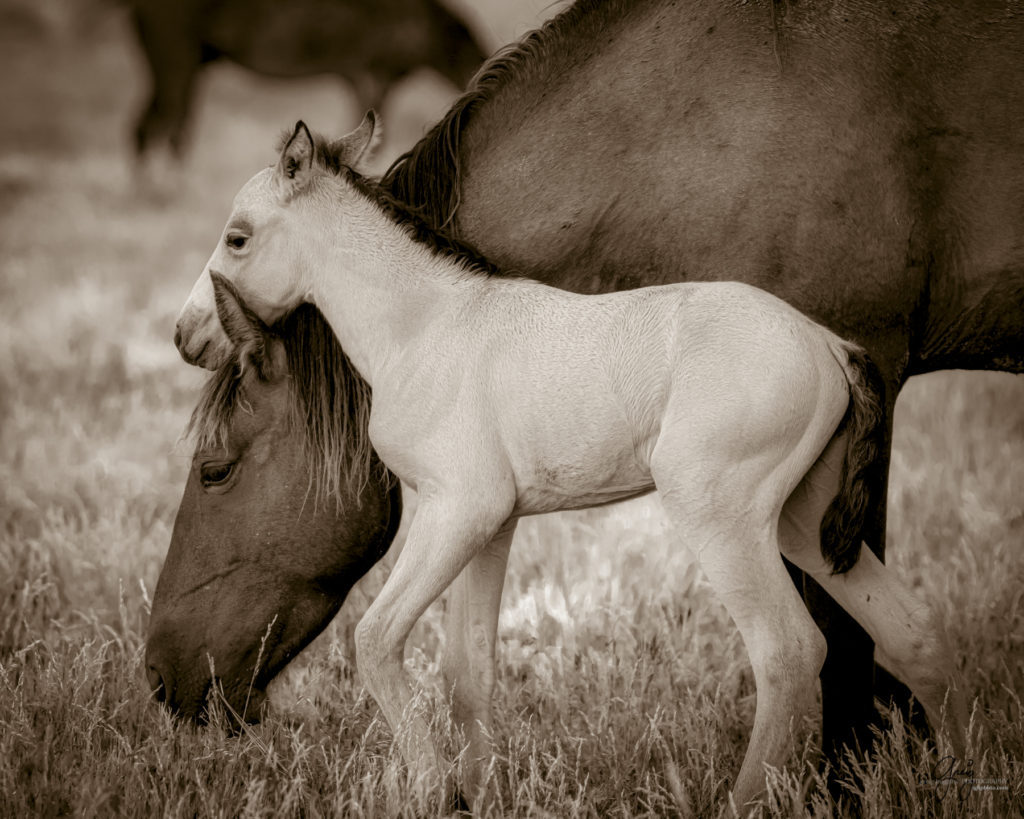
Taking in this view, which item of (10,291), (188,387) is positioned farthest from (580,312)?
(10,291)

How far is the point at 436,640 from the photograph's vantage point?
4539 millimetres

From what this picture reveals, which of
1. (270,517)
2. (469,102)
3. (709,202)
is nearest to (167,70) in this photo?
(469,102)

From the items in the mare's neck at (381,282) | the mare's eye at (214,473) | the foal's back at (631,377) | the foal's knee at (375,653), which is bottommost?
the foal's knee at (375,653)

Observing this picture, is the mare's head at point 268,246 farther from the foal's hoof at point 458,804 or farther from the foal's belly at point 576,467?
the foal's hoof at point 458,804

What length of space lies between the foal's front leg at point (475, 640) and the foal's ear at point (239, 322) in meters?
0.81

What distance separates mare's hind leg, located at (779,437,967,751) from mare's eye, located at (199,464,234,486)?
1.52 meters

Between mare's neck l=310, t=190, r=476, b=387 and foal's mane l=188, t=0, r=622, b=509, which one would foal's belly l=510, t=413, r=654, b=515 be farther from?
A: foal's mane l=188, t=0, r=622, b=509

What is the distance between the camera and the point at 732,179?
3254mm

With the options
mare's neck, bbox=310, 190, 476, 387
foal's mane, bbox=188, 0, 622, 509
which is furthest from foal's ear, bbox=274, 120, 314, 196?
foal's mane, bbox=188, 0, 622, 509

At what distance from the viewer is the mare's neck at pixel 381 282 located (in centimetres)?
325

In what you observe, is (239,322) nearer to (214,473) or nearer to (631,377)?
(214,473)

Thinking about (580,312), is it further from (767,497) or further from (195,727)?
(195,727)

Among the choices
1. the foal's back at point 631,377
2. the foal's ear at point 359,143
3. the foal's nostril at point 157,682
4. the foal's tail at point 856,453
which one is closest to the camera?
the foal's back at point 631,377

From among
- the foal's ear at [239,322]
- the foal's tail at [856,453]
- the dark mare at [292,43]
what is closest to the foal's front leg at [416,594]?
the foal's ear at [239,322]
